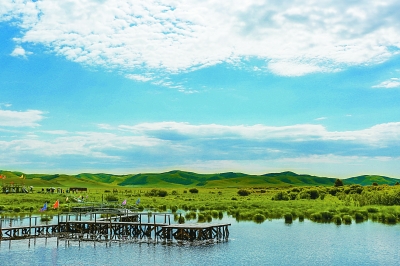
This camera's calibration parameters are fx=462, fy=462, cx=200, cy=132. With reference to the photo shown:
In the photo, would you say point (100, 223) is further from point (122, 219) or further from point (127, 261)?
point (127, 261)

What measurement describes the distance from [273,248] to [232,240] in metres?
5.59

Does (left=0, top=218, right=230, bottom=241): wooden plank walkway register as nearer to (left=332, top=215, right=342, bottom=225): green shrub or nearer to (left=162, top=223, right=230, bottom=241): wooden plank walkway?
(left=162, top=223, right=230, bottom=241): wooden plank walkway

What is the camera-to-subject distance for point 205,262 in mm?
34906

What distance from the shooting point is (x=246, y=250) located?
132ft

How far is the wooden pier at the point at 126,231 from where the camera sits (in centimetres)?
4631

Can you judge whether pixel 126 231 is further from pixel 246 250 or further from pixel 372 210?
pixel 372 210

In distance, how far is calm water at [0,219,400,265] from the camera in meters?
35.6

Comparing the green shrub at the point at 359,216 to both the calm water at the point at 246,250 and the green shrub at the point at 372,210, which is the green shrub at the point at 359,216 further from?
the calm water at the point at 246,250

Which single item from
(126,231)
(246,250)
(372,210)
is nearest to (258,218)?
(372,210)

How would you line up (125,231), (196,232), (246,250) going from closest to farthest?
(246,250) → (196,232) → (125,231)

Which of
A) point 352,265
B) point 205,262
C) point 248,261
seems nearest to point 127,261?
point 205,262

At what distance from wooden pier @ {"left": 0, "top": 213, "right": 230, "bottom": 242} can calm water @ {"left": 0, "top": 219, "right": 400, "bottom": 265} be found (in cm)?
192

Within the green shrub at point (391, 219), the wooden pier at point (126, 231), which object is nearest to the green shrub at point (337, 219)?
the green shrub at point (391, 219)

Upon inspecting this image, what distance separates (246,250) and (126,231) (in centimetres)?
1734
